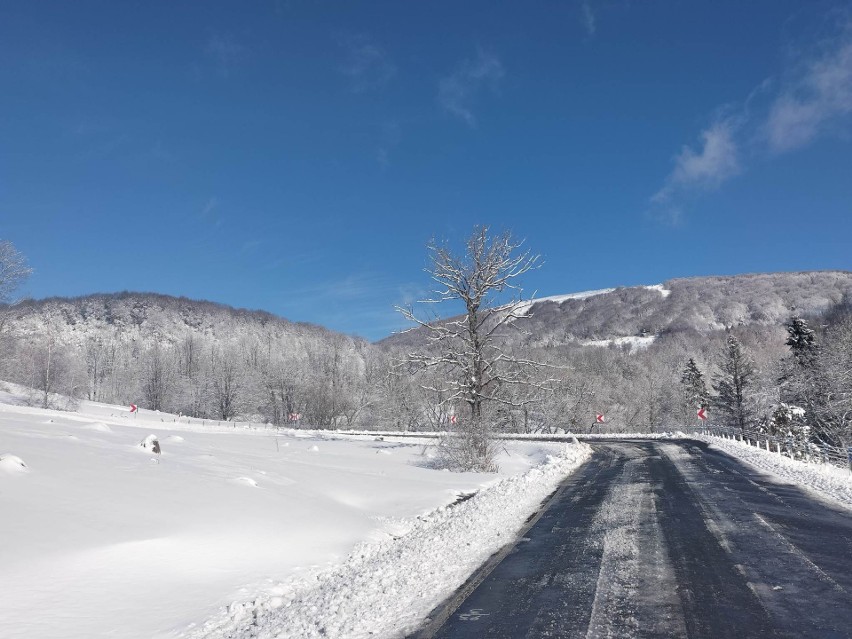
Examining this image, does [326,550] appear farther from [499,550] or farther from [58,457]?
[58,457]

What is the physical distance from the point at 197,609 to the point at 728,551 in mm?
7446

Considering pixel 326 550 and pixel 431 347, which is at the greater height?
pixel 431 347

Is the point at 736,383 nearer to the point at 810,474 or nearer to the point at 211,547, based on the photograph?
the point at 810,474

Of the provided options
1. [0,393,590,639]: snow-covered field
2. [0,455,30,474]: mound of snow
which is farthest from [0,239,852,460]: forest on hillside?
[0,455,30,474]: mound of snow

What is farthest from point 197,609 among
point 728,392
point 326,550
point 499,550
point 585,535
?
point 728,392

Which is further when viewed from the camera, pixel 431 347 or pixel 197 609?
pixel 431 347

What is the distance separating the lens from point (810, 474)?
682 inches

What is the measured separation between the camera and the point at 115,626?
5.42m

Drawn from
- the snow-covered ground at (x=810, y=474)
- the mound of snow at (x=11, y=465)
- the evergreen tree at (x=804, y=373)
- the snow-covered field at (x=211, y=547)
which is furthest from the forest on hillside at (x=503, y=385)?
the mound of snow at (x=11, y=465)

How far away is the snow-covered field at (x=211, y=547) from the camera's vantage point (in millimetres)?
5770

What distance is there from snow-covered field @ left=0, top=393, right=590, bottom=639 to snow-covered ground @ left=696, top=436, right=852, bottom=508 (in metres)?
7.42

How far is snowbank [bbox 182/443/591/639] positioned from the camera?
5.79 m

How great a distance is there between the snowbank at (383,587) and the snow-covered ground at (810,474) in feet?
26.6

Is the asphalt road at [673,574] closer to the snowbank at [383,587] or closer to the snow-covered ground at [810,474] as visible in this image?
the snowbank at [383,587]
